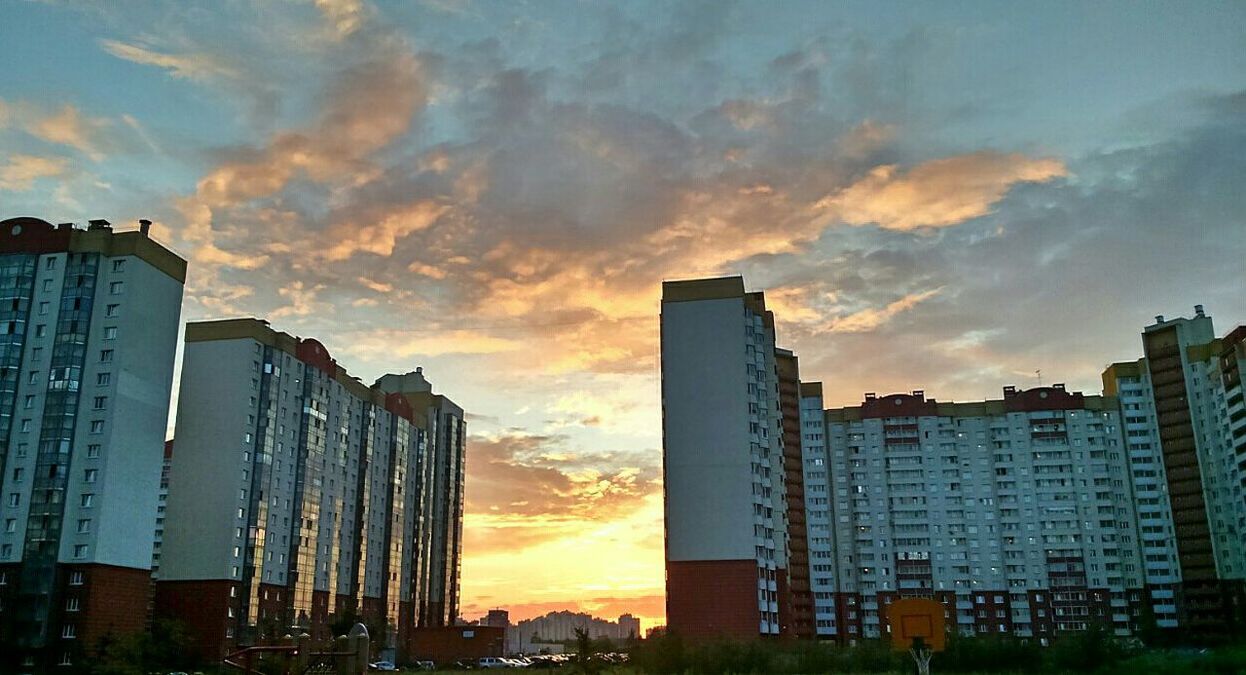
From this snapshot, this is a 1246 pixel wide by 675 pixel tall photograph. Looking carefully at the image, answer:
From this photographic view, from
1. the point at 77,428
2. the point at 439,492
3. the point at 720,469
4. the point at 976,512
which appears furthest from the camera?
the point at 439,492

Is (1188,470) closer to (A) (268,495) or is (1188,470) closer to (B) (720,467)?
(B) (720,467)

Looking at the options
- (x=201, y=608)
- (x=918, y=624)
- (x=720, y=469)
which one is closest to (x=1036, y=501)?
(x=720, y=469)

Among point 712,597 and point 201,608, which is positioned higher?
point 712,597

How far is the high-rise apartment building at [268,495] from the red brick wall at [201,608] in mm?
97

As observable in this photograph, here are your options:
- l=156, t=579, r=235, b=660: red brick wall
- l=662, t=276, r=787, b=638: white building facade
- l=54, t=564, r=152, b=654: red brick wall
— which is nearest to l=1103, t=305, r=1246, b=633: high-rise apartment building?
l=662, t=276, r=787, b=638: white building facade

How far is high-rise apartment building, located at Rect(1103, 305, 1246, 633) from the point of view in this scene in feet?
398

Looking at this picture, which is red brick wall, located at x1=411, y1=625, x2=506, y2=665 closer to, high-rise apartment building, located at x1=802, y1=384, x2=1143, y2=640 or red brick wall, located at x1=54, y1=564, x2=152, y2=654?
high-rise apartment building, located at x1=802, y1=384, x2=1143, y2=640

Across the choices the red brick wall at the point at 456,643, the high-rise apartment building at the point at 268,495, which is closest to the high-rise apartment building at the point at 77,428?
the high-rise apartment building at the point at 268,495

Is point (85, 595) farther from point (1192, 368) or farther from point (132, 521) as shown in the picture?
point (1192, 368)

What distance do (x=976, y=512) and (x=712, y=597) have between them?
61.0 meters

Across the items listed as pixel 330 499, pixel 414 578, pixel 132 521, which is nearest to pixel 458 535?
pixel 414 578

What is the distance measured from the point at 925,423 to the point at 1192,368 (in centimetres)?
3521

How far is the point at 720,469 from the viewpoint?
87.7 metres

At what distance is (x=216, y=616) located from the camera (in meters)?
85.6
